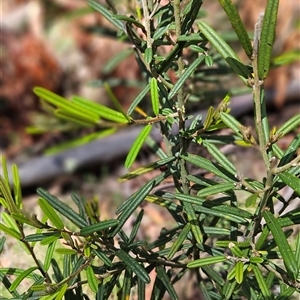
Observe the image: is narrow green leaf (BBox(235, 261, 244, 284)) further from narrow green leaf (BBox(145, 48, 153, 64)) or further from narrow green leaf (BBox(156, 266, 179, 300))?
narrow green leaf (BBox(145, 48, 153, 64))

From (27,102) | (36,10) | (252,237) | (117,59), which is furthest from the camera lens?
(36,10)

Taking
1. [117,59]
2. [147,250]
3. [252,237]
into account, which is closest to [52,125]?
[117,59]

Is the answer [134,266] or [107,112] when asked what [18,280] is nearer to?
[134,266]

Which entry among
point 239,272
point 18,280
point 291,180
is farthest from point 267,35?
point 18,280

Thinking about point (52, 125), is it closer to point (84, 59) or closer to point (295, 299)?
point (84, 59)

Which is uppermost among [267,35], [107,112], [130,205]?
[267,35]

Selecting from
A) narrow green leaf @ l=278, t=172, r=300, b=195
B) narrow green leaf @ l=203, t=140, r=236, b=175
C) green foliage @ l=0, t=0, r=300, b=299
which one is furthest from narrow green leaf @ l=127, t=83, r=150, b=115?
narrow green leaf @ l=278, t=172, r=300, b=195
